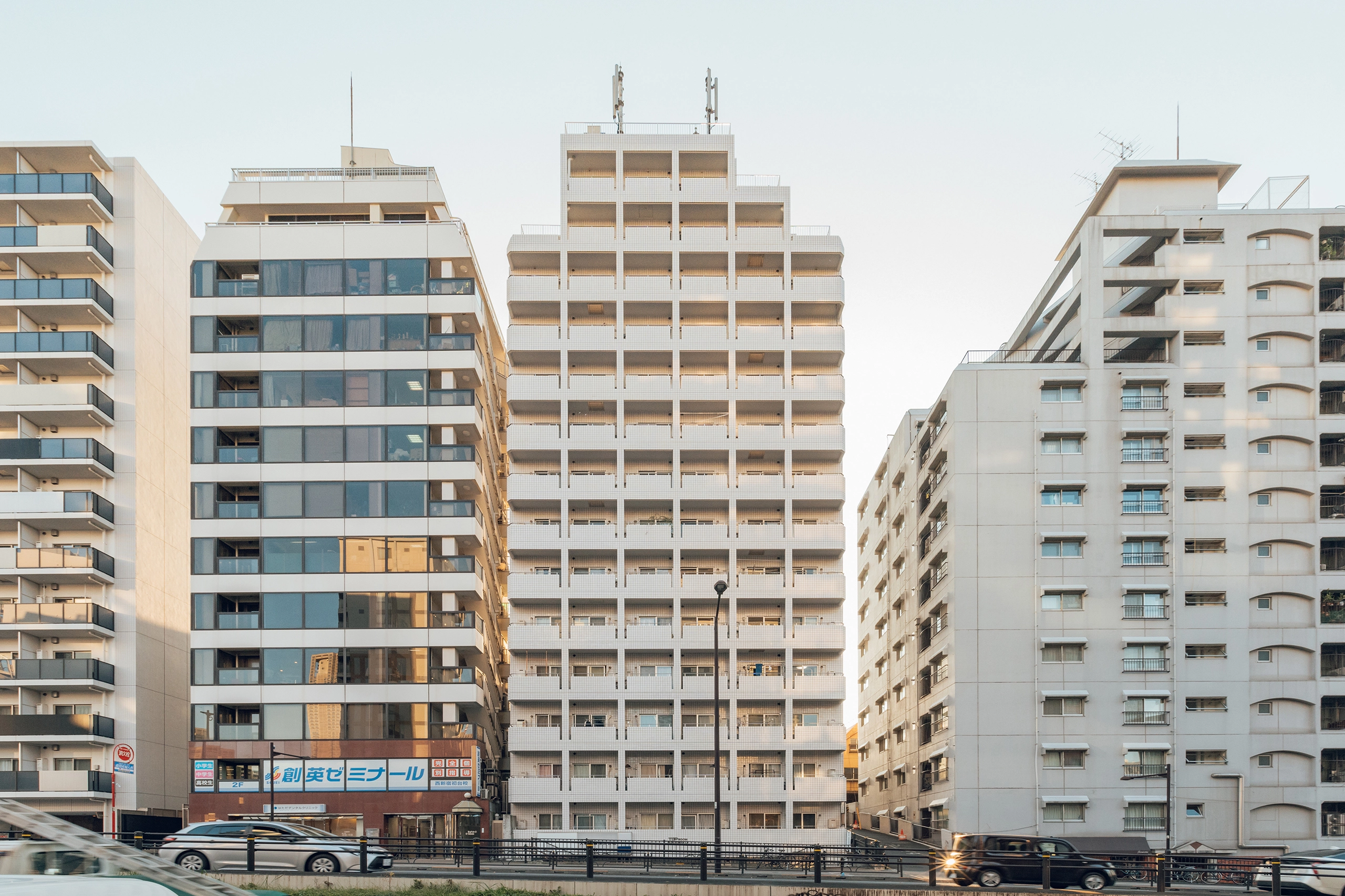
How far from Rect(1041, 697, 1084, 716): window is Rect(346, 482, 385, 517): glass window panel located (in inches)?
1548

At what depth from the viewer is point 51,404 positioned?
75688 millimetres

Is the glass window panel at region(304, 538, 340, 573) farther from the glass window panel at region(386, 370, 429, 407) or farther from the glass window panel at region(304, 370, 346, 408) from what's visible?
the glass window panel at region(386, 370, 429, 407)

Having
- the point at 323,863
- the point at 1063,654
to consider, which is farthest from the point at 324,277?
the point at 1063,654

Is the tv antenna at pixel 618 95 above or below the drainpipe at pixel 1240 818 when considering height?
above

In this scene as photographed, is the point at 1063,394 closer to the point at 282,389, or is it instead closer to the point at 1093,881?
the point at 1093,881

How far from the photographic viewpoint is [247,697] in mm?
73188

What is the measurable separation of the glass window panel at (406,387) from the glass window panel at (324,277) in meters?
6.19

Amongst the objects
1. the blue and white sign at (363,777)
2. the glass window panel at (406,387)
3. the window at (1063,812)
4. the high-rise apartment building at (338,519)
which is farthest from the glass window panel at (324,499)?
the window at (1063,812)

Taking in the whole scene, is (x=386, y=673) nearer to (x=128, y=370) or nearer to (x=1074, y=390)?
(x=128, y=370)

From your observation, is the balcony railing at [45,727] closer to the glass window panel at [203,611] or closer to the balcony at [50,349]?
the glass window panel at [203,611]

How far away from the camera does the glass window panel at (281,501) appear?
75.2 metres

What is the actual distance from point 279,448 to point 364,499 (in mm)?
5740

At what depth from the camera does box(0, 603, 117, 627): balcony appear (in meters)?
73.2

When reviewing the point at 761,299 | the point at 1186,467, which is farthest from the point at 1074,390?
the point at 761,299
